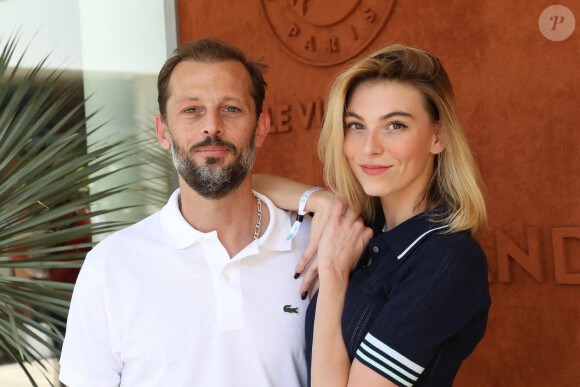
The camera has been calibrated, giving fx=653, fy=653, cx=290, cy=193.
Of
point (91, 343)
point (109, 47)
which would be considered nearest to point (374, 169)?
point (91, 343)

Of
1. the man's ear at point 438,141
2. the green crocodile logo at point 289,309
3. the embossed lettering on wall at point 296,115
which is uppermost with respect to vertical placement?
the embossed lettering on wall at point 296,115

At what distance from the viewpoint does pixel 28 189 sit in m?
2.79

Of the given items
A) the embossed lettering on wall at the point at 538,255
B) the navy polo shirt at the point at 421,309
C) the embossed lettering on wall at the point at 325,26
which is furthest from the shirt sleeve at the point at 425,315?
the embossed lettering on wall at the point at 325,26

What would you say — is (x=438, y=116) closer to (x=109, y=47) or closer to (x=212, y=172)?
(x=212, y=172)

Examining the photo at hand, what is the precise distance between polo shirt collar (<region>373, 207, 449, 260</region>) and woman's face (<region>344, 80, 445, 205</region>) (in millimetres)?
102

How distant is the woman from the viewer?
1437 millimetres

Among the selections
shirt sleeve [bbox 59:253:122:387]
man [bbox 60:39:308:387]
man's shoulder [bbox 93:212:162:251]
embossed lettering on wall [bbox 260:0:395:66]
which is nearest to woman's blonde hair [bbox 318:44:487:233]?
man [bbox 60:39:308:387]

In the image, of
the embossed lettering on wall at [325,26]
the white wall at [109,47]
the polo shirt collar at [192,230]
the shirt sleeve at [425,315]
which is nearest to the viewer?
the shirt sleeve at [425,315]

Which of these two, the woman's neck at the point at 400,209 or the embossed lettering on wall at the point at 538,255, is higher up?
the woman's neck at the point at 400,209

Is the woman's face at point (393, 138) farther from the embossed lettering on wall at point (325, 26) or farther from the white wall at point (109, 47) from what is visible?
the white wall at point (109, 47)

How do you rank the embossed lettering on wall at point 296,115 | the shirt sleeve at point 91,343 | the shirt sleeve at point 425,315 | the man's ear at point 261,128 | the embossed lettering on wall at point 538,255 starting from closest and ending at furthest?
the shirt sleeve at point 425,315
the shirt sleeve at point 91,343
the man's ear at point 261,128
the embossed lettering on wall at point 538,255
the embossed lettering on wall at point 296,115

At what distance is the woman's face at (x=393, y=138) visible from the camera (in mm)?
1686

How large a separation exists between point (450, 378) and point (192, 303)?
669 millimetres

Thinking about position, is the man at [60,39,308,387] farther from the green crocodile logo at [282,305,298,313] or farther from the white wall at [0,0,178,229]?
the white wall at [0,0,178,229]
